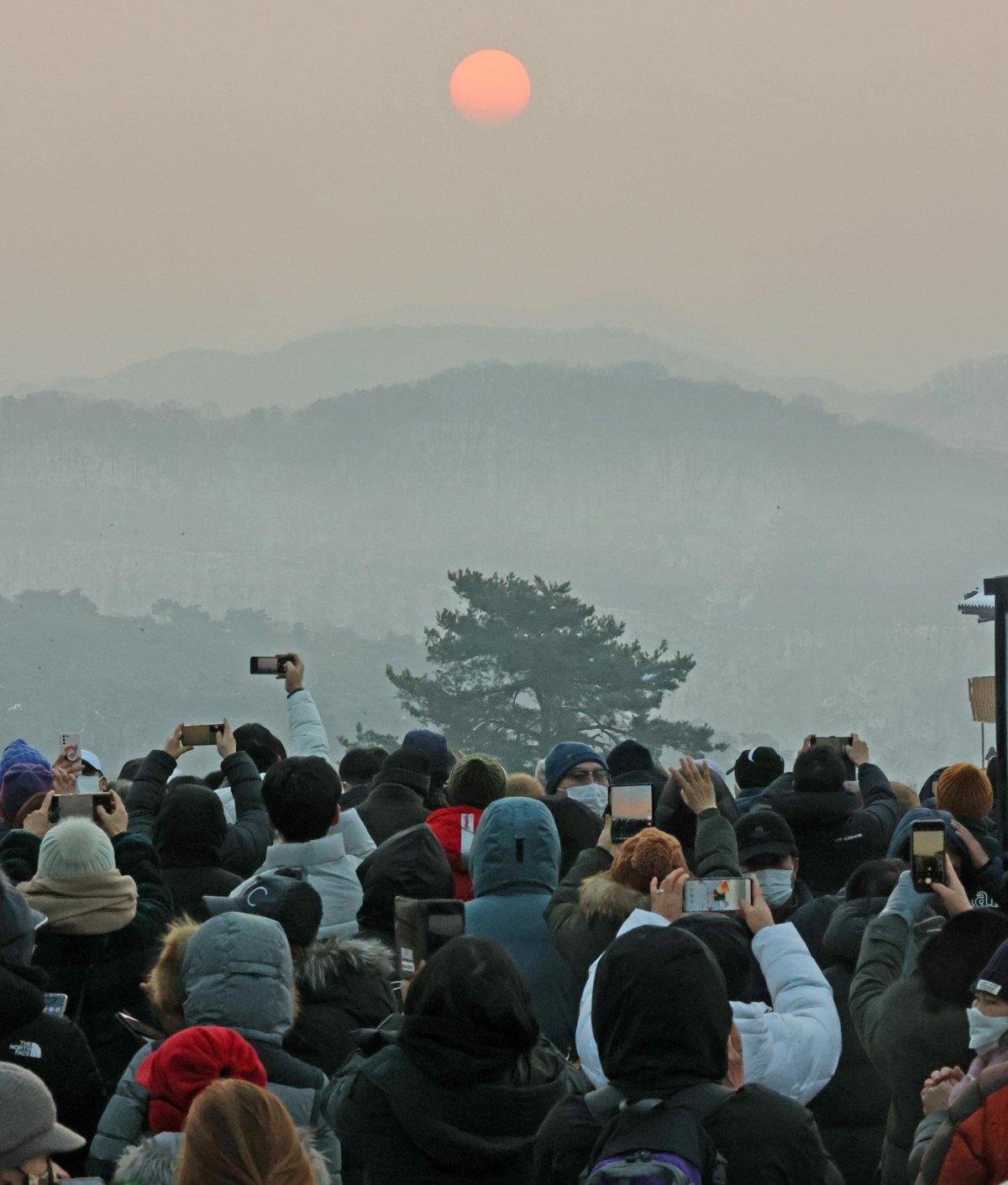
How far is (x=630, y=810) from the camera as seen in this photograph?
14.5 ft

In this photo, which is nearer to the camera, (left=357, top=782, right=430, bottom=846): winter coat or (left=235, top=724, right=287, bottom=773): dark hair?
(left=357, top=782, right=430, bottom=846): winter coat

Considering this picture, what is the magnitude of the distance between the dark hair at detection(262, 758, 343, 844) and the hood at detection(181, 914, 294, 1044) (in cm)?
132

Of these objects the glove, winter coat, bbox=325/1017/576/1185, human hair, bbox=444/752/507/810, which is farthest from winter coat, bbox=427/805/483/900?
winter coat, bbox=325/1017/576/1185

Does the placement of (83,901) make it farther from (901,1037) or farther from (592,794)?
(592,794)

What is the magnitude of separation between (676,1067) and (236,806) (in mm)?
3329

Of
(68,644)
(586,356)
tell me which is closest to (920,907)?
(68,644)

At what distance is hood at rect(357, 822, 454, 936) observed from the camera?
176 inches

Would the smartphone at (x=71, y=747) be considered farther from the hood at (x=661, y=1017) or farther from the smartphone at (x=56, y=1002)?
the hood at (x=661, y=1017)

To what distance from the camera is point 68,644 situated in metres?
92.7

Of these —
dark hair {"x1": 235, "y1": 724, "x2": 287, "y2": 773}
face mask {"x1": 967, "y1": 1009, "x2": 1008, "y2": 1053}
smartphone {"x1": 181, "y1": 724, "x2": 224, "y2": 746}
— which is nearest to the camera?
face mask {"x1": 967, "y1": 1009, "x2": 1008, "y2": 1053}

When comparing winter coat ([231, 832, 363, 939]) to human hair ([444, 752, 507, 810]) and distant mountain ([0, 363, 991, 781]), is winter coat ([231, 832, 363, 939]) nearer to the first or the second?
human hair ([444, 752, 507, 810])

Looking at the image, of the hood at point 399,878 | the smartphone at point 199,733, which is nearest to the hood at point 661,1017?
the hood at point 399,878

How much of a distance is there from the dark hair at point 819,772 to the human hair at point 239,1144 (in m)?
3.49

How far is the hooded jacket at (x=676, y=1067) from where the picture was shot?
7.72ft
